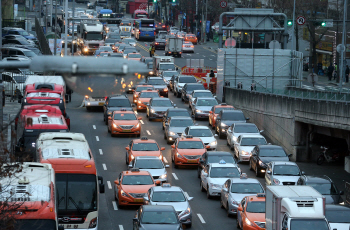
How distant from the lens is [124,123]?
4034cm

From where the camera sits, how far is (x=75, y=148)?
892 inches

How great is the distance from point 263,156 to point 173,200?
9295 mm

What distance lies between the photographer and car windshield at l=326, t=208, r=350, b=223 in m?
22.1

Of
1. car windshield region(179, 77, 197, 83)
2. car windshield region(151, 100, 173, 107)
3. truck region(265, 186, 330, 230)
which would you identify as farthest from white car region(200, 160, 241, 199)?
car windshield region(179, 77, 197, 83)

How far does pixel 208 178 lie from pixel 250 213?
6.00m

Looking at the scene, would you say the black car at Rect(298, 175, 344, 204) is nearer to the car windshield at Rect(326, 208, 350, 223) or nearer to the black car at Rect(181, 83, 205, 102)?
the car windshield at Rect(326, 208, 350, 223)

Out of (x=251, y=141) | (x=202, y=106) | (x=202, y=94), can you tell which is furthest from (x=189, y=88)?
(x=251, y=141)

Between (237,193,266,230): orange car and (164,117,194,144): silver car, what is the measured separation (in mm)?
15102

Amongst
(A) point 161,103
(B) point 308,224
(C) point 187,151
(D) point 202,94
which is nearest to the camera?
(B) point 308,224

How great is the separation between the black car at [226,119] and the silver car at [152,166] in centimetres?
1067

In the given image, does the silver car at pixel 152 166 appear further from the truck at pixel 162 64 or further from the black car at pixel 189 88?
the truck at pixel 162 64

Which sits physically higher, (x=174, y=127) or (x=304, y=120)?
(x=304, y=120)

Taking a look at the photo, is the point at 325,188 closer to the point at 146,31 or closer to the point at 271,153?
the point at 271,153

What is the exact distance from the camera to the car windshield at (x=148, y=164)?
3042cm
